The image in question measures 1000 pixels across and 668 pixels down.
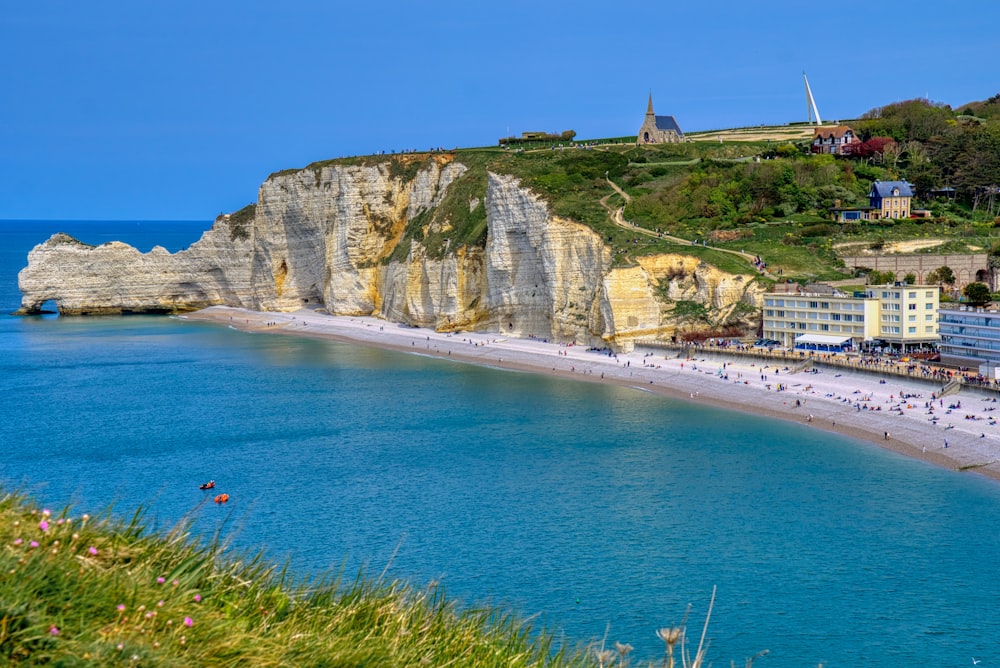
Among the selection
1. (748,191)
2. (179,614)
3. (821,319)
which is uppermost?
(748,191)

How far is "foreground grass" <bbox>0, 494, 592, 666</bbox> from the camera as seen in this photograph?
696cm

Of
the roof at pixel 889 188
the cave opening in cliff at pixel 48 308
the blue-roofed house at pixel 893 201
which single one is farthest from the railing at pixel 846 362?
the cave opening in cliff at pixel 48 308

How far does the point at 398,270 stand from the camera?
89562mm

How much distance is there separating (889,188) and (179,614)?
80.5 meters

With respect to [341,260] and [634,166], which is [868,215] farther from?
[341,260]

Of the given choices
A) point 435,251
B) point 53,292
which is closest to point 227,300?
point 53,292

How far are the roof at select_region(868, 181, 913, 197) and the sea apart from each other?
114 ft

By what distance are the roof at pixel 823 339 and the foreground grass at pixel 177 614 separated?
53.9 m

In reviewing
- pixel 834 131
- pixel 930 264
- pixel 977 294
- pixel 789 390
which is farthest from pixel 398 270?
pixel 977 294

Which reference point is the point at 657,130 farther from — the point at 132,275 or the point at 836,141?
the point at 132,275

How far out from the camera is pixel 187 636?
7.45m

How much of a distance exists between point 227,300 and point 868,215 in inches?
2659

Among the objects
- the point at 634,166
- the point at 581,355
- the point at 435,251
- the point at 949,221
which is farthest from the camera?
the point at 634,166

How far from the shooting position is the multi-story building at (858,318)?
58.8m
